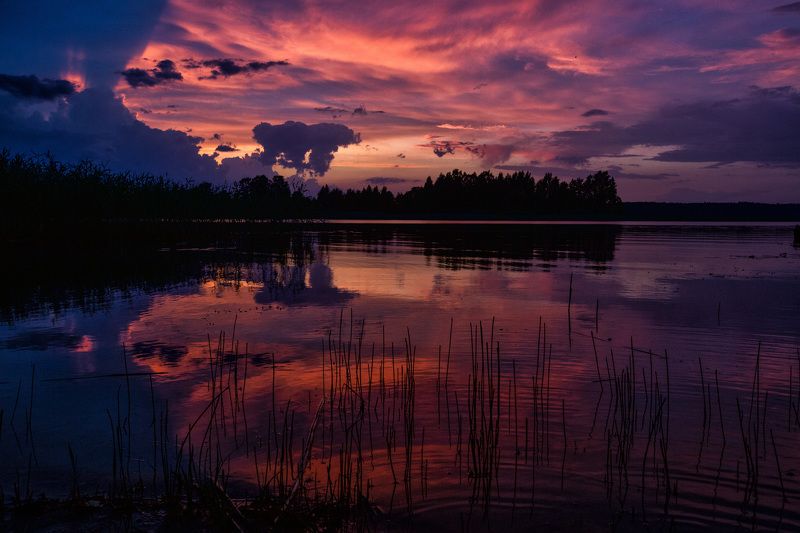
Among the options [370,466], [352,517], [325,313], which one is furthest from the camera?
[325,313]

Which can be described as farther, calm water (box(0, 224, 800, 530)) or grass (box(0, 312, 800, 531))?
calm water (box(0, 224, 800, 530))

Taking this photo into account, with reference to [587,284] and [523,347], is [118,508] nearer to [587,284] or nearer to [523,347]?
[523,347]

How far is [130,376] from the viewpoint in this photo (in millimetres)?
10977

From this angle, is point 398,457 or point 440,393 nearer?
point 398,457

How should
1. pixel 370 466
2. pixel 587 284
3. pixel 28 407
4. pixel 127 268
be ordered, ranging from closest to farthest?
pixel 370 466 < pixel 28 407 < pixel 587 284 < pixel 127 268

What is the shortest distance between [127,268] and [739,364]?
83.3 ft

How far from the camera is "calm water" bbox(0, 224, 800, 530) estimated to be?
265 inches

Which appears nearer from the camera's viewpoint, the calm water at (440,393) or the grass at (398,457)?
the grass at (398,457)

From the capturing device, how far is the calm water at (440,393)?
6.72m

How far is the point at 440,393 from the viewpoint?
1005 centimetres

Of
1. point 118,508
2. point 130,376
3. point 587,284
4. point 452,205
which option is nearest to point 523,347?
point 130,376

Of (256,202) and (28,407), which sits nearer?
(28,407)

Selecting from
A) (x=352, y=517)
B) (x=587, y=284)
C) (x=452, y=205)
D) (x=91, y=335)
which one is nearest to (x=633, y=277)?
(x=587, y=284)

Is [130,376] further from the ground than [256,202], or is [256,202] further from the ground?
[256,202]
